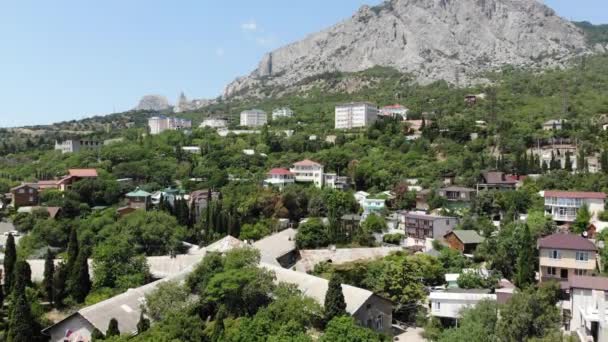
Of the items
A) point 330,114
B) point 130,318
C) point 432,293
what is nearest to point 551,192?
point 432,293

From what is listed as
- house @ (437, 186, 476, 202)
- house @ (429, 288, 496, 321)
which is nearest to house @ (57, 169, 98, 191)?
house @ (437, 186, 476, 202)

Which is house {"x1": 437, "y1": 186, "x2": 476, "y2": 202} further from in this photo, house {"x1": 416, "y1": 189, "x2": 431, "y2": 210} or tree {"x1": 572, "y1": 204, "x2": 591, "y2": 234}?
tree {"x1": 572, "y1": 204, "x2": 591, "y2": 234}

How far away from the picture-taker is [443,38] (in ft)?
543

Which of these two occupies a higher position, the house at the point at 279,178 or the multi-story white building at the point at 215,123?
the multi-story white building at the point at 215,123

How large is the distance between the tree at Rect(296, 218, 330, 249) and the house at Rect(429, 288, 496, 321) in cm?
1402

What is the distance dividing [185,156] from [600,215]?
51.4 m

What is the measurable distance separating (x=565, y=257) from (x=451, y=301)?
8344 mm

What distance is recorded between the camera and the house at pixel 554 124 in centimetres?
6476

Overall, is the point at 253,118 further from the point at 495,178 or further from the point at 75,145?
the point at 495,178

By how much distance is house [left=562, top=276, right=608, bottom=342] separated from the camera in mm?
18672

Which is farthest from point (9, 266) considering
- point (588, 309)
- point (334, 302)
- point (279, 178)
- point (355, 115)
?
point (355, 115)

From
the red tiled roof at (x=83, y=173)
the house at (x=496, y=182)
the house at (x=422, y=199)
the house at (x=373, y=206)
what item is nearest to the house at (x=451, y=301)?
the house at (x=373, y=206)

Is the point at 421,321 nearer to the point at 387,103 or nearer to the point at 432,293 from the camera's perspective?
the point at 432,293

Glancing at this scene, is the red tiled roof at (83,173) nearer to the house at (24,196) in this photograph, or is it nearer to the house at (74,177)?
the house at (74,177)
